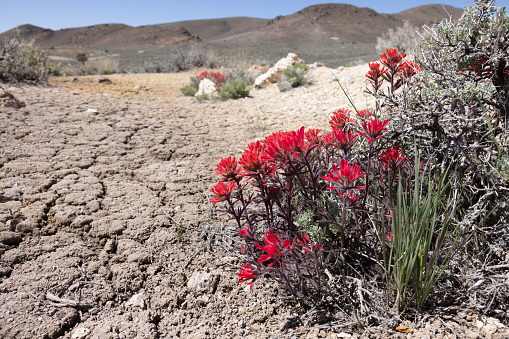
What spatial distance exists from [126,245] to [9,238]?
0.68 metres

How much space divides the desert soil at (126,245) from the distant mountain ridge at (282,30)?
54.7 meters

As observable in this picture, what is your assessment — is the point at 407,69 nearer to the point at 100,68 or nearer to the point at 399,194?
the point at 399,194

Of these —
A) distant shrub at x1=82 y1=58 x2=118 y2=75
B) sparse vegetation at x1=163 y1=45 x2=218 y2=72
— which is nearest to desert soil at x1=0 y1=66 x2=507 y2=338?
sparse vegetation at x1=163 y1=45 x2=218 y2=72

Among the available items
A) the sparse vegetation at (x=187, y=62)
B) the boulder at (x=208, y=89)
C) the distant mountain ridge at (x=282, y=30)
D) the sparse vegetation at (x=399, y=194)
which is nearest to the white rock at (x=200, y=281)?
the sparse vegetation at (x=399, y=194)

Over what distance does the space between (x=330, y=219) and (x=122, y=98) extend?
5.23 metres

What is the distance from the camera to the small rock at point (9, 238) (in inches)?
74.9

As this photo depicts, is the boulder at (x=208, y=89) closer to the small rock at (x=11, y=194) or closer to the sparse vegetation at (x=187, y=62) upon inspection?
the small rock at (x=11, y=194)

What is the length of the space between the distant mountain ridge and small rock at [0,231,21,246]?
185 ft

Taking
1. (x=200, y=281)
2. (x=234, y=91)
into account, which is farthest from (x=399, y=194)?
(x=234, y=91)

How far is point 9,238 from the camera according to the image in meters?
1.92

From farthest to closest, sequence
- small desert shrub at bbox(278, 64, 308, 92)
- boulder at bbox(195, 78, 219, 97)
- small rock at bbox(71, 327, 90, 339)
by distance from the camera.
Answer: boulder at bbox(195, 78, 219, 97) < small desert shrub at bbox(278, 64, 308, 92) < small rock at bbox(71, 327, 90, 339)

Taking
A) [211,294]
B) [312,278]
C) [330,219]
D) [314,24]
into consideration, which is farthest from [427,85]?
[314,24]

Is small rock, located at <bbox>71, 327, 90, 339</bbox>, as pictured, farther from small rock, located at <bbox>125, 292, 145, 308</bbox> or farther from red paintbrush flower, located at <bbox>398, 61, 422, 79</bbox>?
red paintbrush flower, located at <bbox>398, 61, 422, 79</bbox>

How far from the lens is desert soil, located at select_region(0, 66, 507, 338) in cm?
147
